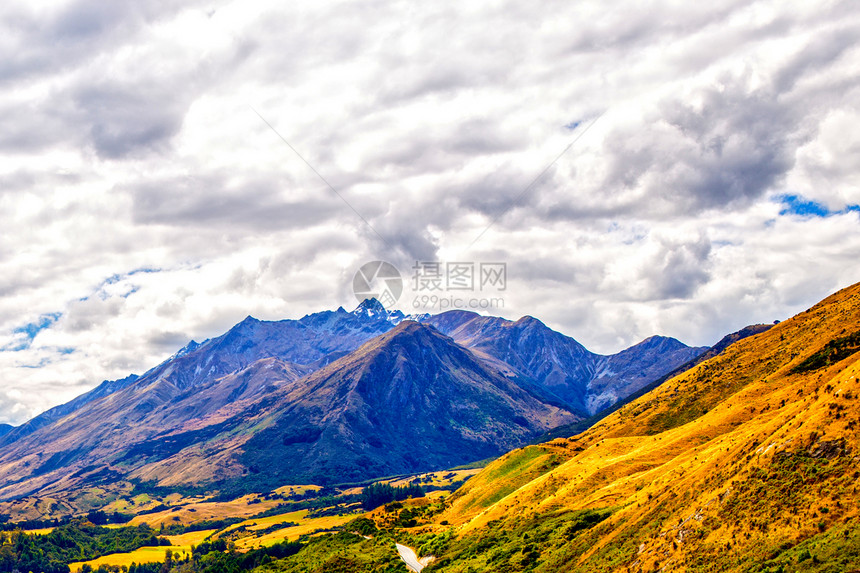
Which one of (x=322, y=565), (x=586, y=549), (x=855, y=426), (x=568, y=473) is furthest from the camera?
(x=568, y=473)

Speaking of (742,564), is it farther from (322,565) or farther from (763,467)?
(322,565)

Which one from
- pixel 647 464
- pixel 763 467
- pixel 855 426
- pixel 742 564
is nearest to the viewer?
pixel 742 564

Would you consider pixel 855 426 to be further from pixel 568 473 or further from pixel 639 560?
pixel 568 473

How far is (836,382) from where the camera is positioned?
3519 inches

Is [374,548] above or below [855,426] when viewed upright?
below

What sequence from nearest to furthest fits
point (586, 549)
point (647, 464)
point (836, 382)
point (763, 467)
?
point (763, 467) < point (836, 382) < point (586, 549) < point (647, 464)

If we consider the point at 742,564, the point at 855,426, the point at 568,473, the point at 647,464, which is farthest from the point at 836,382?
the point at 568,473

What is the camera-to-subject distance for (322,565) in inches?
6078

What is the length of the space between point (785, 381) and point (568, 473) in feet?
205

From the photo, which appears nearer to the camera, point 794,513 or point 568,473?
point 794,513

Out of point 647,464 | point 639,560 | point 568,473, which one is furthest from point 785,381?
point 639,560

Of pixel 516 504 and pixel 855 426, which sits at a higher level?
pixel 855 426

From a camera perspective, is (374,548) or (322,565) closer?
(322,565)

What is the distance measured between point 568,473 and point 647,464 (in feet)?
85.0
